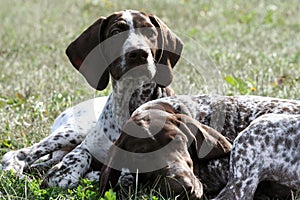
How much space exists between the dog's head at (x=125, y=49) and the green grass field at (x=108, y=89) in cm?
117

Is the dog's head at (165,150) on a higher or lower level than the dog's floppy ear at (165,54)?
lower

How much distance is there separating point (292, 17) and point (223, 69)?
5.97 metres

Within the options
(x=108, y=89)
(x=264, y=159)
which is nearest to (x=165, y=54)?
(x=264, y=159)

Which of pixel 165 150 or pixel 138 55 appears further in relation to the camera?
pixel 138 55

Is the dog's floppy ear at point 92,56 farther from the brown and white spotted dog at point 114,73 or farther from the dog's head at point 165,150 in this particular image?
the dog's head at point 165,150

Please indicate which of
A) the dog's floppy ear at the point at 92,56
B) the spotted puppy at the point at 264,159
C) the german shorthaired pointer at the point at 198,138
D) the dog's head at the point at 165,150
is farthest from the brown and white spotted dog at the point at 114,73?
the spotted puppy at the point at 264,159

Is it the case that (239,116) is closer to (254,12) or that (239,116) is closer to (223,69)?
(223,69)

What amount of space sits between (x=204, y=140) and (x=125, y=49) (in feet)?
4.33

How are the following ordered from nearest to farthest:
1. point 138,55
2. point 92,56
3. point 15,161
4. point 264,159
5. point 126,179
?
point 264,159, point 126,179, point 138,55, point 92,56, point 15,161

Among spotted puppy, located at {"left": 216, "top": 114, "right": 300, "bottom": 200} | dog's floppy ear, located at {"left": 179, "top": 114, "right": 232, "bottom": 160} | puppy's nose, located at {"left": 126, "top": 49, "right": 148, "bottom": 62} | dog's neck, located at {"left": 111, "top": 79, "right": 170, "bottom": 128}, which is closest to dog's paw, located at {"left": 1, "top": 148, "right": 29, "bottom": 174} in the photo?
dog's neck, located at {"left": 111, "top": 79, "right": 170, "bottom": 128}

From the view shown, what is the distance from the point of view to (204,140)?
5395 mm

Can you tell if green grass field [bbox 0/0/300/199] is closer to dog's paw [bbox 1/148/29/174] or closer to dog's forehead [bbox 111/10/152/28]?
dog's paw [bbox 1/148/29/174]

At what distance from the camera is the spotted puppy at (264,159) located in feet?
17.0

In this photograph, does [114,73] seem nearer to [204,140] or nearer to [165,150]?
[204,140]
